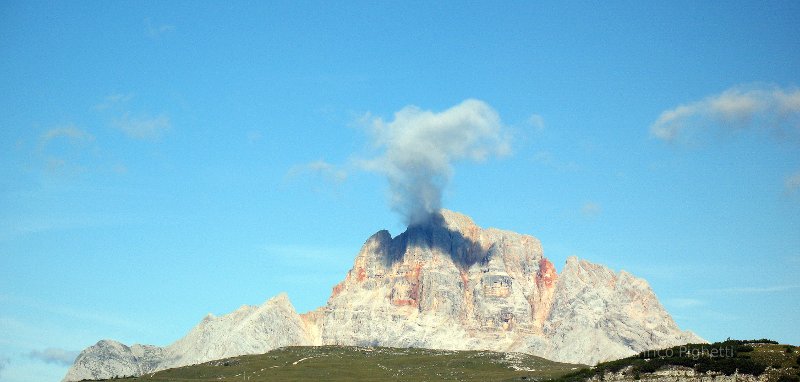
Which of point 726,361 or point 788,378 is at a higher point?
point 726,361

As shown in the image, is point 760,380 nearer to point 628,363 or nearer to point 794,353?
point 794,353

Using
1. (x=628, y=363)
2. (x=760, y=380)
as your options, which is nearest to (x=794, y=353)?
(x=760, y=380)

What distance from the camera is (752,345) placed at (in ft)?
600

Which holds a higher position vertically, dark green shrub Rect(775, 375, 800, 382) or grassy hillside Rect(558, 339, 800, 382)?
grassy hillside Rect(558, 339, 800, 382)

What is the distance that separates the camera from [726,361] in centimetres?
17225

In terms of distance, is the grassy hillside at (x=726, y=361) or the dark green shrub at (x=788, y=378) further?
the grassy hillside at (x=726, y=361)

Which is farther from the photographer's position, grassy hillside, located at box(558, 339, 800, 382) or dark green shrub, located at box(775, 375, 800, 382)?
grassy hillside, located at box(558, 339, 800, 382)

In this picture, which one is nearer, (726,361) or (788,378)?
(788,378)

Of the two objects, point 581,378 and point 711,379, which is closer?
point 711,379

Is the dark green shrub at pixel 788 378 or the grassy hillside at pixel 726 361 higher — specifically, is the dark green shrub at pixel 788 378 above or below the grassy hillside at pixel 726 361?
below

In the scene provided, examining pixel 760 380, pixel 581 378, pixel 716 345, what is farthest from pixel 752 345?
pixel 581 378

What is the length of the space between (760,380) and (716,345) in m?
22.4

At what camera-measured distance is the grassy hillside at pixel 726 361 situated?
6599 inches

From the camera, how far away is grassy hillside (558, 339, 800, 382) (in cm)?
16762
